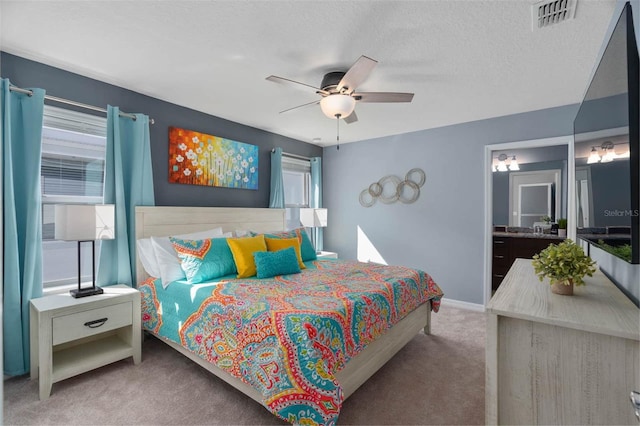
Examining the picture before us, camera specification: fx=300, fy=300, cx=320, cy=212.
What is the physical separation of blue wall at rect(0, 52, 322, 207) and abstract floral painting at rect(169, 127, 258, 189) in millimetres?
80

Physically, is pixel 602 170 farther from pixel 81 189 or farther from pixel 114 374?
pixel 81 189

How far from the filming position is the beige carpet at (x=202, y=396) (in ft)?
6.08

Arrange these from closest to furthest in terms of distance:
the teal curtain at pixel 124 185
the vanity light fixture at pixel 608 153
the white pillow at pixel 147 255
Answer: the vanity light fixture at pixel 608 153 → the teal curtain at pixel 124 185 → the white pillow at pixel 147 255

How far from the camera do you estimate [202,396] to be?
2.07 metres

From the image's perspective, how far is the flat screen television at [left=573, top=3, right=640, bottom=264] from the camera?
111cm

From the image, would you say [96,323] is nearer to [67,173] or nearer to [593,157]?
[67,173]

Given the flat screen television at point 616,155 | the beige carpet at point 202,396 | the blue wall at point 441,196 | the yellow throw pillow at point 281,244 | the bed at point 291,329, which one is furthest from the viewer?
the blue wall at point 441,196

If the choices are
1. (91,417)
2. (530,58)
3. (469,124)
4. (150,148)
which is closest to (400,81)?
(530,58)

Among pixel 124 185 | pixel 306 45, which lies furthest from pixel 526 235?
pixel 124 185

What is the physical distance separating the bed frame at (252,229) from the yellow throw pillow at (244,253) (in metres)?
0.71

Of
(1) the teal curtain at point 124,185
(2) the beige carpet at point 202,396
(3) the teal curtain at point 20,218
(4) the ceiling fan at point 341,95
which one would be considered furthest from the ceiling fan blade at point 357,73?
(3) the teal curtain at point 20,218

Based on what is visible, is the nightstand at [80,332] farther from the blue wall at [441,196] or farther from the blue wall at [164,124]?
the blue wall at [441,196]

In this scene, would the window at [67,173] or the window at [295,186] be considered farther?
the window at [295,186]

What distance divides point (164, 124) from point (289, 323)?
2661 mm
